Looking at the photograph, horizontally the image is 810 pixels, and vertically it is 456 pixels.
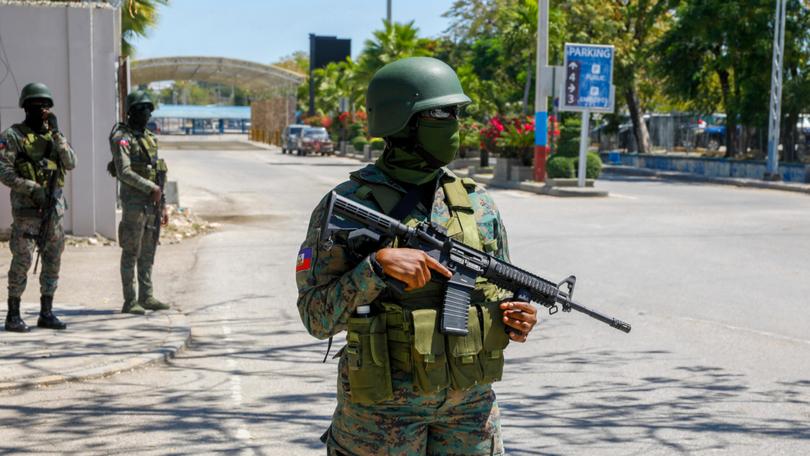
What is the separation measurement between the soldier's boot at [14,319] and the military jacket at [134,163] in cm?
119

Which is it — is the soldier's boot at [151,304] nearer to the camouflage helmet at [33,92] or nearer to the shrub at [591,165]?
the camouflage helmet at [33,92]

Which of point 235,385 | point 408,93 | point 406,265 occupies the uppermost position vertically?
point 408,93

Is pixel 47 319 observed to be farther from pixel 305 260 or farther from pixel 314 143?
pixel 314 143

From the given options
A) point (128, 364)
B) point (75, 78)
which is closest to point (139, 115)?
point (128, 364)

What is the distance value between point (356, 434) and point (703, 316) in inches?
258

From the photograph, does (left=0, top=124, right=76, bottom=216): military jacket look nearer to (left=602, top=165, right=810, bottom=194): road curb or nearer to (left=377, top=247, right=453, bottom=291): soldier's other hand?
(left=377, top=247, right=453, bottom=291): soldier's other hand

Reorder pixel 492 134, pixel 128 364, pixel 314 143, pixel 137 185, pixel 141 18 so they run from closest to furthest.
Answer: pixel 128 364
pixel 137 185
pixel 141 18
pixel 492 134
pixel 314 143

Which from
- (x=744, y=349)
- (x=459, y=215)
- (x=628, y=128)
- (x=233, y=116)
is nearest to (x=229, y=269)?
(x=744, y=349)

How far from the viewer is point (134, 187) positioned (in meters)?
8.12

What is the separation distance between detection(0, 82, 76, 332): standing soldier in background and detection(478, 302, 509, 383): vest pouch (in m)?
5.33

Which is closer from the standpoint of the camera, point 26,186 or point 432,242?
point 432,242

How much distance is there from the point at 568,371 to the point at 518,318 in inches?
159

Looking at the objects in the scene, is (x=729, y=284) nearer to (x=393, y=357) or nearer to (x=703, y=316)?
(x=703, y=316)

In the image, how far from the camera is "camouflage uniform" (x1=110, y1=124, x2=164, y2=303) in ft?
26.5
